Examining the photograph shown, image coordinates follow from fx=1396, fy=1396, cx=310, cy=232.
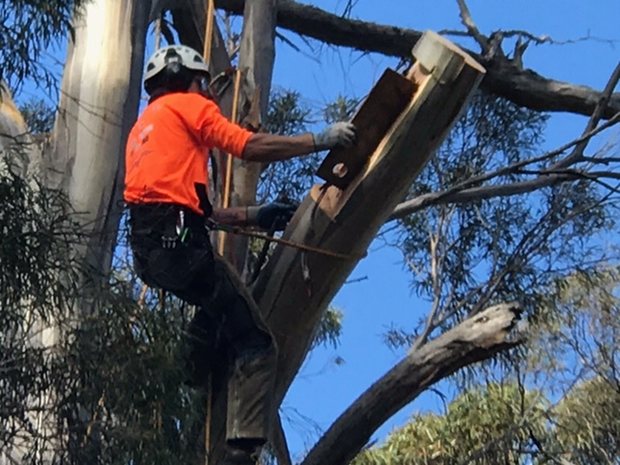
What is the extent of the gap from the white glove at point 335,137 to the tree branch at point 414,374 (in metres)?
1.08

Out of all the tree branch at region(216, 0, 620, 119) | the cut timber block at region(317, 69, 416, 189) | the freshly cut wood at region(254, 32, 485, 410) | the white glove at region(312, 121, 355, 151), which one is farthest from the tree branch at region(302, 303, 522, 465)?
the tree branch at region(216, 0, 620, 119)

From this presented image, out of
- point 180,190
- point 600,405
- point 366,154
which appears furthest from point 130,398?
point 600,405

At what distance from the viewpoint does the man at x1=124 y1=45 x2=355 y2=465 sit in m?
4.96

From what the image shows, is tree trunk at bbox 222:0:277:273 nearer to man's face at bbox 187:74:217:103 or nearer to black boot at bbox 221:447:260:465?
man's face at bbox 187:74:217:103

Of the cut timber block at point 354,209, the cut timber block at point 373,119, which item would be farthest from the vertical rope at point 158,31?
the cut timber block at point 373,119

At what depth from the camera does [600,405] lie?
37.8 ft

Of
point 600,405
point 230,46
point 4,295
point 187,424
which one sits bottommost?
point 187,424

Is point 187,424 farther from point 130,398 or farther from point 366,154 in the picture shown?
point 366,154

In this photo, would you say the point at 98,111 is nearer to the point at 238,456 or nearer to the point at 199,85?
the point at 199,85

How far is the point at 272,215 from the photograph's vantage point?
18.4ft

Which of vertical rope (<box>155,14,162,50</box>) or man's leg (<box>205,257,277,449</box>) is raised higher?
vertical rope (<box>155,14,162,50</box>)

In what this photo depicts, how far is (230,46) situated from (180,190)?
3871 millimetres

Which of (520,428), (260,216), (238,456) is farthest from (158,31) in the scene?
(520,428)

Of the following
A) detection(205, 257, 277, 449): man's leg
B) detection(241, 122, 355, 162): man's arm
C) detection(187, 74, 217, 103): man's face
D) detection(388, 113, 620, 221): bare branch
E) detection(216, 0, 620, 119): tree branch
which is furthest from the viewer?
detection(216, 0, 620, 119): tree branch
